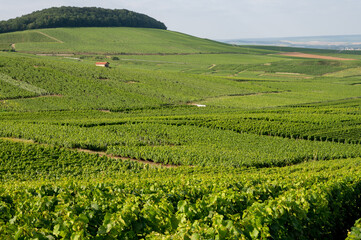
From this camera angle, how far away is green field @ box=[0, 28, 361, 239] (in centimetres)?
1082

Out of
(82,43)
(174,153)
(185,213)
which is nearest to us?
(185,213)

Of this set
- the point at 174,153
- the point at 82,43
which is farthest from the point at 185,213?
the point at 82,43

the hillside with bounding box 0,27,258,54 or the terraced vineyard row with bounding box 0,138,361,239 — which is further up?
the hillside with bounding box 0,27,258,54

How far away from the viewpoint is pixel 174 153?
126 feet

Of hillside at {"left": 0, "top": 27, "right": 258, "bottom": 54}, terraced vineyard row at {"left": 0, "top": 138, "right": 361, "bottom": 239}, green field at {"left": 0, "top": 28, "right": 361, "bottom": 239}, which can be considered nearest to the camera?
terraced vineyard row at {"left": 0, "top": 138, "right": 361, "bottom": 239}

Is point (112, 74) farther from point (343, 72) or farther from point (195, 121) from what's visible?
point (343, 72)

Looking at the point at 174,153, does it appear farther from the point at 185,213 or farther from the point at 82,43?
the point at 82,43

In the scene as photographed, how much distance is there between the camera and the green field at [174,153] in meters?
10.8

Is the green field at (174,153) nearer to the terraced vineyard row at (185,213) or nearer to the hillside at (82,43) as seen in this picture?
the terraced vineyard row at (185,213)

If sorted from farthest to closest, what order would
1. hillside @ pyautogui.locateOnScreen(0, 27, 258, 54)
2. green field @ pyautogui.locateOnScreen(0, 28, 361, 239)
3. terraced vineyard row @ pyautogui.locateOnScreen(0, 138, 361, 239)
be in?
hillside @ pyautogui.locateOnScreen(0, 27, 258, 54), green field @ pyautogui.locateOnScreen(0, 28, 361, 239), terraced vineyard row @ pyautogui.locateOnScreen(0, 138, 361, 239)

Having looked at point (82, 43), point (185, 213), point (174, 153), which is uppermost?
point (82, 43)

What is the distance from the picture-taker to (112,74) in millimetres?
97188

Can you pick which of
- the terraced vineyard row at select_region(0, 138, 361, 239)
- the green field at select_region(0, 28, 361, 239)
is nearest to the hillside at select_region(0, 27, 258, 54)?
the green field at select_region(0, 28, 361, 239)

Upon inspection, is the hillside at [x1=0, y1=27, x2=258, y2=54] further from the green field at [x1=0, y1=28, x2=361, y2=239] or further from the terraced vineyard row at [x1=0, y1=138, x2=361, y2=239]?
the terraced vineyard row at [x1=0, y1=138, x2=361, y2=239]
